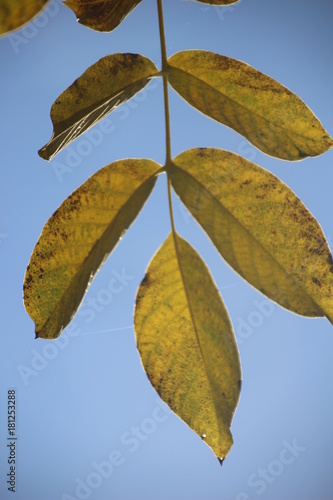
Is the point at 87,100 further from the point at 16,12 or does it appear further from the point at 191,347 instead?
the point at 191,347

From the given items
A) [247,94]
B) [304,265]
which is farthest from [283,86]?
[304,265]

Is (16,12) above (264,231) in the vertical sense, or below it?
above

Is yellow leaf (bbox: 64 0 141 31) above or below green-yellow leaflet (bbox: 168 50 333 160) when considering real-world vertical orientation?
above

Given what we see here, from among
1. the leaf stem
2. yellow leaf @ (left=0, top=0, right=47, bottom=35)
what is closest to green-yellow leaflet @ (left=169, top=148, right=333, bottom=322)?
the leaf stem

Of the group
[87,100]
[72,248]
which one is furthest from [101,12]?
[72,248]

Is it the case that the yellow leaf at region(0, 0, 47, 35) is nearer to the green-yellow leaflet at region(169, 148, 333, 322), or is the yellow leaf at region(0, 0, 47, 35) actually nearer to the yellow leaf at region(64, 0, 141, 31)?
the yellow leaf at region(64, 0, 141, 31)

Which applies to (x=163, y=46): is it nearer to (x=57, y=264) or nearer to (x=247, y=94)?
(x=247, y=94)
